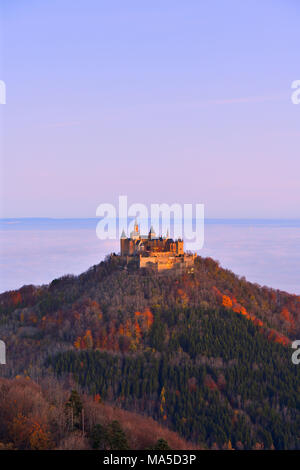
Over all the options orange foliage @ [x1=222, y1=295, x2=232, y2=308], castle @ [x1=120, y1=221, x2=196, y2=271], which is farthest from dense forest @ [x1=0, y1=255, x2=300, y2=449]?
castle @ [x1=120, y1=221, x2=196, y2=271]

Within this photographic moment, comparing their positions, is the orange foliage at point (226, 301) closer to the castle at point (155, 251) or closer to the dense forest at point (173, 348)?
the dense forest at point (173, 348)

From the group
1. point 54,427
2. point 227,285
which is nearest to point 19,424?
point 54,427

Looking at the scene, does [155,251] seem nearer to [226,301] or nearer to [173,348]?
[226,301]

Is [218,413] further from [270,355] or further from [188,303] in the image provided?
[188,303]

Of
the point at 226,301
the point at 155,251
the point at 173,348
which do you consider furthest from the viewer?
the point at 155,251

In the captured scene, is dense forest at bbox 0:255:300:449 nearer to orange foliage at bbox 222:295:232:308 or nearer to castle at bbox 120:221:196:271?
orange foliage at bbox 222:295:232:308

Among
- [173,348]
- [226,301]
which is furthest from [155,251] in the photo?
[173,348]
